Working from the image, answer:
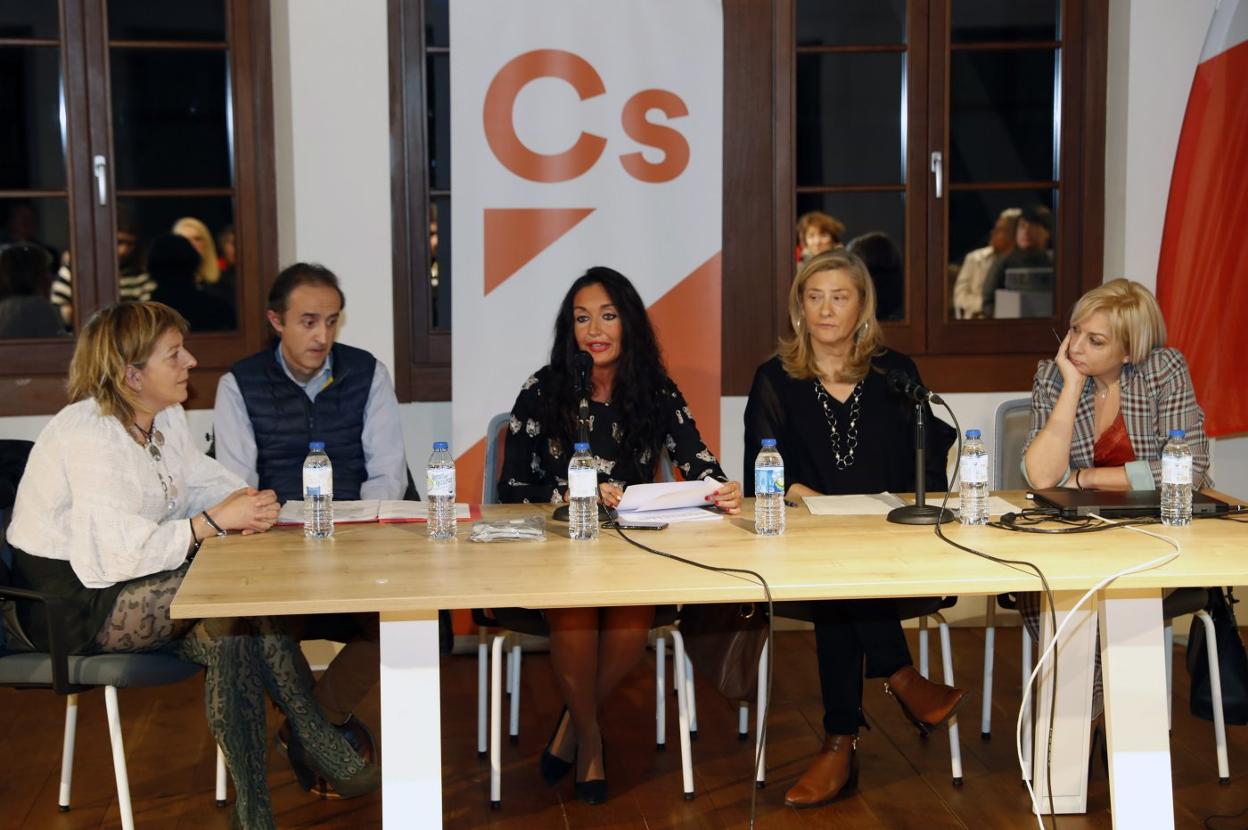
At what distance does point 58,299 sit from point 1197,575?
3.75m

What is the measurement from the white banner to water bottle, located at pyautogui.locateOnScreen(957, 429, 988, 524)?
1.59m

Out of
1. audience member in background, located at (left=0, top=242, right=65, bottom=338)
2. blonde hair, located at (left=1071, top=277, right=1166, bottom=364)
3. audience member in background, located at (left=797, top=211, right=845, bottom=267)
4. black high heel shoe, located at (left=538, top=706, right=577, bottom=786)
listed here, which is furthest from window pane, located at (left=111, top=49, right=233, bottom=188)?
blonde hair, located at (left=1071, top=277, right=1166, bottom=364)

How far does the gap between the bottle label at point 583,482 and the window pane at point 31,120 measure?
2.67m

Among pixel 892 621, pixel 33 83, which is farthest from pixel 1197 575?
pixel 33 83

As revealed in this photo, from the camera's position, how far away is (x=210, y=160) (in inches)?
188

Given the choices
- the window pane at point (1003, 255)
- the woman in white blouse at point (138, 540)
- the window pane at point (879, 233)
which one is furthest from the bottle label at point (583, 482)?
the window pane at point (1003, 255)

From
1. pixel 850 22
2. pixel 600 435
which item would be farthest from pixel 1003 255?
pixel 600 435

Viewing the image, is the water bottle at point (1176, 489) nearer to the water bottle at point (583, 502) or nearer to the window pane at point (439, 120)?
the water bottle at point (583, 502)

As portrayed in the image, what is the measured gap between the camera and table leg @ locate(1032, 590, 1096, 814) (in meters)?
3.10

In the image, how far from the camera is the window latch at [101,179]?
464 cm

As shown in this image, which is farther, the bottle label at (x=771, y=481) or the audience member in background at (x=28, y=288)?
the audience member in background at (x=28, y=288)

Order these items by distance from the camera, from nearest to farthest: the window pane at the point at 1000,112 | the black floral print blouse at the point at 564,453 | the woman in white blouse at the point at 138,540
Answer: the woman in white blouse at the point at 138,540 → the black floral print blouse at the point at 564,453 → the window pane at the point at 1000,112

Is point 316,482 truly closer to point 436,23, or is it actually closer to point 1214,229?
point 436,23

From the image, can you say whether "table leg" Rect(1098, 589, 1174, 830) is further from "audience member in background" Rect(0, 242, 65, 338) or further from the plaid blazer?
"audience member in background" Rect(0, 242, 65, 338)
